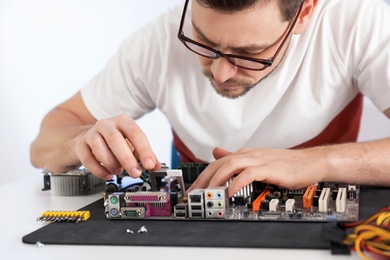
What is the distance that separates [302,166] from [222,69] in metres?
0.37

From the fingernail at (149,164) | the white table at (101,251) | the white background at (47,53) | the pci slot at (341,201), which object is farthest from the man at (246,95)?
the white background at (47,53)

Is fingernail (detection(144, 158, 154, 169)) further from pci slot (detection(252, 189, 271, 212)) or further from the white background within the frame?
the white background

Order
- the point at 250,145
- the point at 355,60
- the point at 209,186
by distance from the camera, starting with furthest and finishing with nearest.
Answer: the point at 250,145
the point at 355,60
the point at 209,186

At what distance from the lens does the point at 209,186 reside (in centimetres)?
163

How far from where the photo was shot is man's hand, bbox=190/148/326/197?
1646 millimetres

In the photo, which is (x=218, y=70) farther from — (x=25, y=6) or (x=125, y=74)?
(x=25, y=6)

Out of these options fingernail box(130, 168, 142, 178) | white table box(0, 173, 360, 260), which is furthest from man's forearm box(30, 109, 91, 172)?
fingernail box(130, 168, 142, 178)

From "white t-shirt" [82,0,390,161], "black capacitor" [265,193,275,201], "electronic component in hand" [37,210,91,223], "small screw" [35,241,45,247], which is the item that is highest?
"white t-shirt" [82,0,390,161]

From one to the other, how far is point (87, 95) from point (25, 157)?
203cm

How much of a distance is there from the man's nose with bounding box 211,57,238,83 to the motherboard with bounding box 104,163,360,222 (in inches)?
13.7

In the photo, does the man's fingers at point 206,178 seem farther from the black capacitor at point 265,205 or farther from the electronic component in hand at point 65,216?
the electronic component in hand at point 65,216

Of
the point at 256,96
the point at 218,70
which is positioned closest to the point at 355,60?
the point at 256,96

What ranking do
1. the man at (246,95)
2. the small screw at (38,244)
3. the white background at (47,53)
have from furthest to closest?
the white background at (47,53) → the man at (246,95) → the small screw at (38,244)

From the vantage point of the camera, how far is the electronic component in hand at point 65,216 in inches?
63.6
